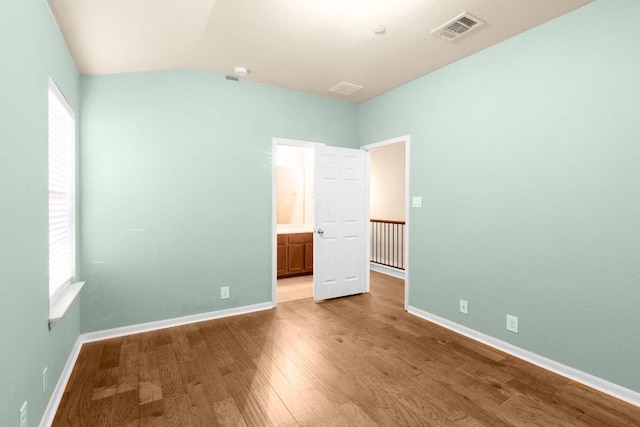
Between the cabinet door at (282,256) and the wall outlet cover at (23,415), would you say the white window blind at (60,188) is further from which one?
the cabinet door at (282,256)

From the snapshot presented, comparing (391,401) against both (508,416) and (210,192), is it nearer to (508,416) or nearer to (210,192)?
(508,416)

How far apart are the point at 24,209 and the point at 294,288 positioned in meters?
3.72

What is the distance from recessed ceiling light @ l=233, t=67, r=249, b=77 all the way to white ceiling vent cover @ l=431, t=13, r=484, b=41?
77.6 inches

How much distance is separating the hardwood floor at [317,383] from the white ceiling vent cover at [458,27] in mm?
2794

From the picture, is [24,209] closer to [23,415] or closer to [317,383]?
[23,415]

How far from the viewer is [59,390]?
2.11m

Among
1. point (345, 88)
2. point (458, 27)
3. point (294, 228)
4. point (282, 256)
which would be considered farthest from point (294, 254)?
A: point (458, 27)

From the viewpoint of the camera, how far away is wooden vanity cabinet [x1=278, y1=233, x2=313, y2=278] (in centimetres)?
547

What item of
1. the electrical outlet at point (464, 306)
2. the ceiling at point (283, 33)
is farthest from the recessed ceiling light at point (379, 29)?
the electrical outlet at point (464, 306)

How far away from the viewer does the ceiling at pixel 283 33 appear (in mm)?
2256

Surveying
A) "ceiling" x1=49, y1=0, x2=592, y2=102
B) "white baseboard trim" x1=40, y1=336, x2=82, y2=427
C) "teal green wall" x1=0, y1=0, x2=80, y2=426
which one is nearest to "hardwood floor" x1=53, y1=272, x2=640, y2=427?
"white baseboard trim" x1=40, y1=336, x2=82, y2=427

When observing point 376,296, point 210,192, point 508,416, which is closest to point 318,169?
point 210,192

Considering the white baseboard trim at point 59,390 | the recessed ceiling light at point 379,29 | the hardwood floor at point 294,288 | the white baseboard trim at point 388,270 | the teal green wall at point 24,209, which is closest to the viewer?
the teal green wall at point 24,209

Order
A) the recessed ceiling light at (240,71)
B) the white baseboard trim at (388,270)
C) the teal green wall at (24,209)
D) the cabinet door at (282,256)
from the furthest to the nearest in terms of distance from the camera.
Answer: the white baseboard trim at (388,270)
the cabinet door at (282,256)
the recessed ceiling light at (240,71)
the teal green wall at (24,209)
